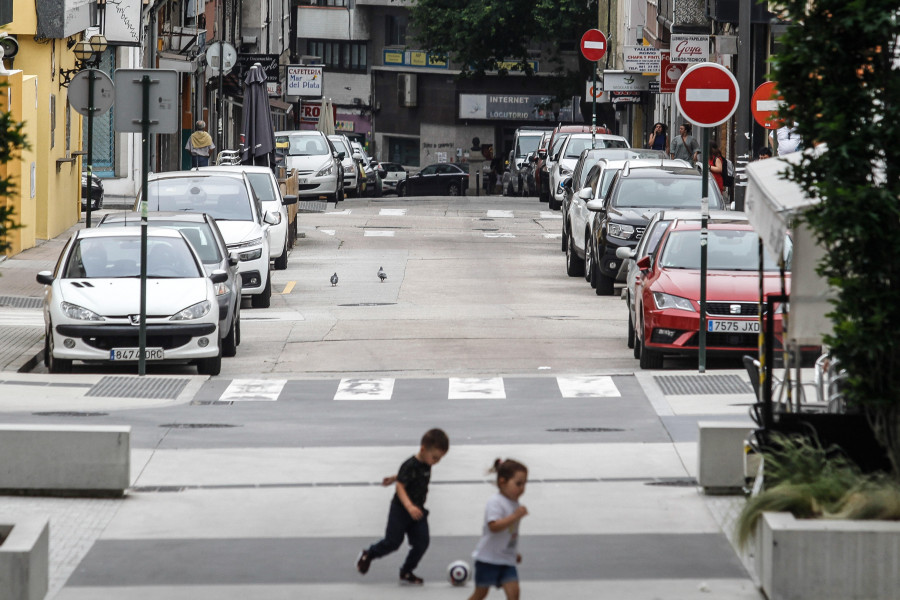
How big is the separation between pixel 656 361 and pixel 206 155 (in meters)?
23.9

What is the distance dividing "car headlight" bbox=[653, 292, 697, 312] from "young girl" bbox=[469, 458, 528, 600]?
914cm

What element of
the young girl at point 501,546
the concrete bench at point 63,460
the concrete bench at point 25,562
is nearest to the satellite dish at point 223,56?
the concrete bench at point 63,460

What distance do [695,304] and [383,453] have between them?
5.50 meters

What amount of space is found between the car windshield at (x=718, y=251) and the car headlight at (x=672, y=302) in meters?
0.74

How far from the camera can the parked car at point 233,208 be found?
22500 mm

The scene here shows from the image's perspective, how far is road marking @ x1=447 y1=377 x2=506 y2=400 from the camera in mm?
14798

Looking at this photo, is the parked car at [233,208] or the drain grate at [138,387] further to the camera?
the parked car at [233,208]

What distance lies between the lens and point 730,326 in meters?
16.3

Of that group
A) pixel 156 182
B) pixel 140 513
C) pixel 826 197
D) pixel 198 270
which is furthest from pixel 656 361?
pixel 156 182

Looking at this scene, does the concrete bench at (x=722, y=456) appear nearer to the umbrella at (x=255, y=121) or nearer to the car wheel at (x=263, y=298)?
the car wheel at (x=263, y=298)

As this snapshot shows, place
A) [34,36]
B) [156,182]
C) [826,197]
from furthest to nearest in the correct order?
[34,36] → [156,182] → [826,197]

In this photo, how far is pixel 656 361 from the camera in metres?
16.5

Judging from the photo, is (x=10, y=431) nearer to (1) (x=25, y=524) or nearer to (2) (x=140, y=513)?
(2) (x=140, y=513)

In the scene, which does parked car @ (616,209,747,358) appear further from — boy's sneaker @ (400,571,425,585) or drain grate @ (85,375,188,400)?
boy's sneaker @ (400,571,425,585)
